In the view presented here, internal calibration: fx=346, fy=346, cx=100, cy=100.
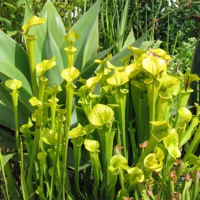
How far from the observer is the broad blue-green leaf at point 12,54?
174 centimetres

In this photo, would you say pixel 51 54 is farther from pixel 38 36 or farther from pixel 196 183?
pixel 196 183

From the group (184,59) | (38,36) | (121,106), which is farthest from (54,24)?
(184,59)

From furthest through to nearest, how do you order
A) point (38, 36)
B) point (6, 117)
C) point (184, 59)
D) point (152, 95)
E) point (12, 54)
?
point (184, 59)
point (38, 36)
point (12, 54)
point (6, 117)
point (152, 95)

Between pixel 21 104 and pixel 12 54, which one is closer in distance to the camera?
pixel 21 104

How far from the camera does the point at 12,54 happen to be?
1771 mm

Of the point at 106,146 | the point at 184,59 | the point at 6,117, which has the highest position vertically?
the point at 106,146

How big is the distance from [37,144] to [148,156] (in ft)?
1.34

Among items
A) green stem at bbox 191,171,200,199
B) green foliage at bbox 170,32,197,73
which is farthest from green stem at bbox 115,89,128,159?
green foliage at bbox 170,32,197,73

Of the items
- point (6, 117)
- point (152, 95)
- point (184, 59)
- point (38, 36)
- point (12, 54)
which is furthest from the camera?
point (184, 59)

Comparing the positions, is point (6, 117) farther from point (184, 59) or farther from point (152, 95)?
point (184, 59)

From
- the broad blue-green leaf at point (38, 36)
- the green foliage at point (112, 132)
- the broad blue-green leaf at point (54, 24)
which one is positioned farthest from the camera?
the broad blue-green leaf at point (54, 24)

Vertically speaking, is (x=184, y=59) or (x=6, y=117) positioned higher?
(x=6, y=117)

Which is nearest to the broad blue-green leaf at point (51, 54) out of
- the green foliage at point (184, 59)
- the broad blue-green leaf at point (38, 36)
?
the broad blue-green leaf at point (38, 36)

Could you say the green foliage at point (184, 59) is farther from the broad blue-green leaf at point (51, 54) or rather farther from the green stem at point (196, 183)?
the green stem at point (196, 183)
